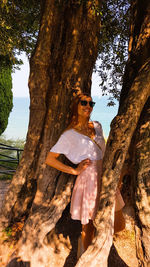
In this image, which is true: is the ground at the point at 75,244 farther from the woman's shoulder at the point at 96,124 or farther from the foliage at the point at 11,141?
the foliage at the point at 11,141

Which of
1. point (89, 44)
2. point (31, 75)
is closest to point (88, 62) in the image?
point (89, 44)

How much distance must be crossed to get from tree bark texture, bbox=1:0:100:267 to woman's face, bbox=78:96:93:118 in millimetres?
713

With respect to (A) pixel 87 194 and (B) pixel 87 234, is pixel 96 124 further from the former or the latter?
(B) pixel 87 234

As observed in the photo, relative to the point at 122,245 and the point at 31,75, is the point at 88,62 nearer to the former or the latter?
the point at 31,75

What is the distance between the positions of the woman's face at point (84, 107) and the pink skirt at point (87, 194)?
737 millimetres

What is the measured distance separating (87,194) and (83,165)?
15.8 inches

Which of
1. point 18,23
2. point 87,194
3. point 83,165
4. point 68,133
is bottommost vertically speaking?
point 87,194

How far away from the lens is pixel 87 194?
280 centimetres

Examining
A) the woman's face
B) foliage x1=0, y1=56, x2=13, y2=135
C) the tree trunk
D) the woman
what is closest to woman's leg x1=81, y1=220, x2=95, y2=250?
the woman

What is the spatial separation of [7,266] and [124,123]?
2.88m

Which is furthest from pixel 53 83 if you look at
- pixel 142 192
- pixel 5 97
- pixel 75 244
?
pixel 5 97

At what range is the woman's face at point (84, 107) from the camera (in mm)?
3023

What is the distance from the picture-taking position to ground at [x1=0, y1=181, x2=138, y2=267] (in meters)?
3.57

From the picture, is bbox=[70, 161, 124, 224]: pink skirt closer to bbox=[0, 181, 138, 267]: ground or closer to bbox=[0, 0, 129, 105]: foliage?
bbox=[0, 181, 138, 267]: ground
